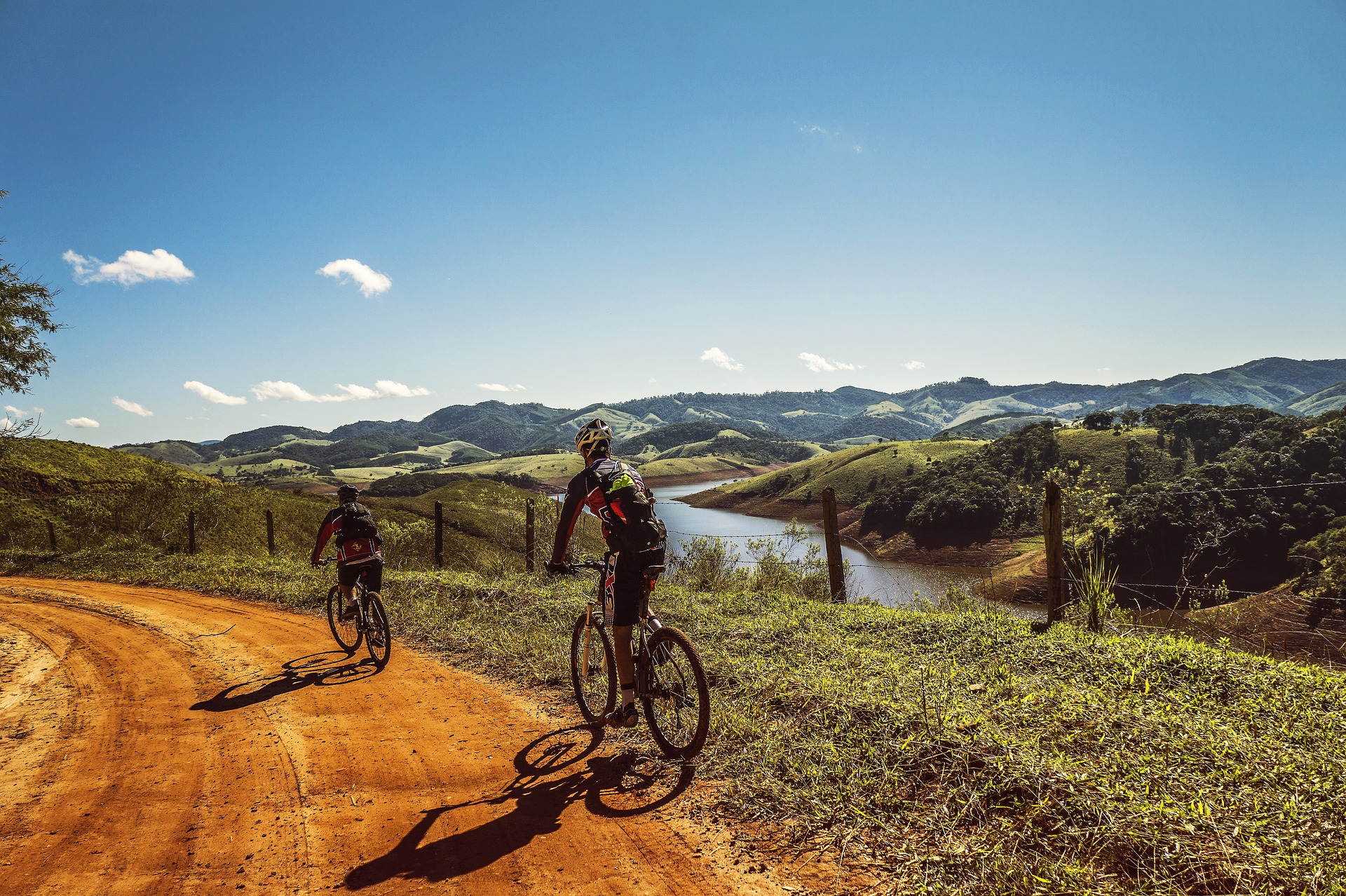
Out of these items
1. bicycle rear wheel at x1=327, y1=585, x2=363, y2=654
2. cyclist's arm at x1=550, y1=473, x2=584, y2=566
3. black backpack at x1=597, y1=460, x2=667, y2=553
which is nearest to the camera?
black backpack at x1=597, y1=460, x2=667, y2=553

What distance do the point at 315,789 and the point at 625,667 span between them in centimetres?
237

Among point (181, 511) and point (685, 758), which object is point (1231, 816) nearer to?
point (685, 758)

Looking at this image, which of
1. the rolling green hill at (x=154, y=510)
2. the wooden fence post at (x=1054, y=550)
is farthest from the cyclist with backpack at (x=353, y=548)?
the wooden fence post at (x=1054, y=550)

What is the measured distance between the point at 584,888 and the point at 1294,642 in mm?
15028

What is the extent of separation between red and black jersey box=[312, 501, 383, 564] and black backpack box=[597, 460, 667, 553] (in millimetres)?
4822

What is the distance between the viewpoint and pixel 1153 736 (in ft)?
12.9

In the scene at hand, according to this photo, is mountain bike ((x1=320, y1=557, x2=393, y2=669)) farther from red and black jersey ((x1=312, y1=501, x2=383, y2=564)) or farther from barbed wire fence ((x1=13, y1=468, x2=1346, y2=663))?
barbed wire fence ((x1=13, y1=468, x2=1346, y2=663))

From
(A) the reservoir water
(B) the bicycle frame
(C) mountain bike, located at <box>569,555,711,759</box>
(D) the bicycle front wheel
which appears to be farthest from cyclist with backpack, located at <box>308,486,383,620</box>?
(B) the bicycle frame

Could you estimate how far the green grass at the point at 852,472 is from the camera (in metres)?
98.4

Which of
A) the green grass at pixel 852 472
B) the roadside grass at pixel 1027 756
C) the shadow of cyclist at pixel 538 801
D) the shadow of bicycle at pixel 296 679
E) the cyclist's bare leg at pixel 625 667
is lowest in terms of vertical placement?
the green grass at pixel 852 472

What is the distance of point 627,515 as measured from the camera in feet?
15.0

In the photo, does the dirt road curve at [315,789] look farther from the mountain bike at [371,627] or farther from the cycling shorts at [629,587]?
the cycling shorts at [629,587]

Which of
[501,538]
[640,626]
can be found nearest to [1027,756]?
[640,626]

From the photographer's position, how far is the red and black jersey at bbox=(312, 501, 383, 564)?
8031 millimetres
